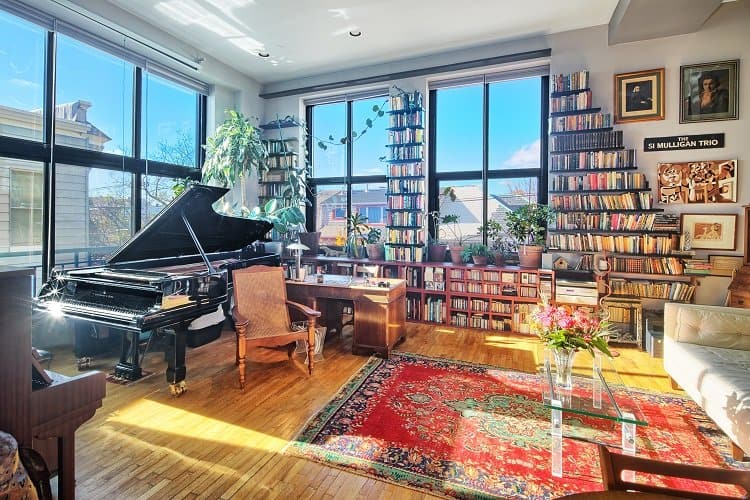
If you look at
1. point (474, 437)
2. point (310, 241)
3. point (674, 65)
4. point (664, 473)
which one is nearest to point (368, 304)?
point (474, 437)

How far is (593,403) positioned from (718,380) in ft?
3.09

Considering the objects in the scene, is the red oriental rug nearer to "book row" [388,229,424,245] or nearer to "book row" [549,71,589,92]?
"book row" [388,229,424,245]

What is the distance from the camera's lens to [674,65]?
4.43 m

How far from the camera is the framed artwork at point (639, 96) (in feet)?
14.7

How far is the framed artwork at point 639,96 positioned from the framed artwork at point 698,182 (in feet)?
2.14

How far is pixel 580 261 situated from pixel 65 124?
6.18m

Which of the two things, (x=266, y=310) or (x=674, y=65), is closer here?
(x=266, y=310)

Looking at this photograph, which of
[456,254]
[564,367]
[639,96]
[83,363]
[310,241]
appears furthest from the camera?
[310,241]

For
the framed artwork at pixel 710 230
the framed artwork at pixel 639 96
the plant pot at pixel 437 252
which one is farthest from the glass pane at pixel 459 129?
the framed artwork at pixel 710 230

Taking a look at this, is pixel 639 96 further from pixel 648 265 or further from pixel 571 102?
pixel 648 265

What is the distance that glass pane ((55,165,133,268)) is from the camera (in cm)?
408

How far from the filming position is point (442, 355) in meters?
3.93

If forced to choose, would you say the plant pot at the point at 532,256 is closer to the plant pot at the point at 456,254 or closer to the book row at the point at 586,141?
the plant pot at the point at 456,254

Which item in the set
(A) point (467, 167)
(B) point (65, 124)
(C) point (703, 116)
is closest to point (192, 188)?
(B) point (65, 124)
